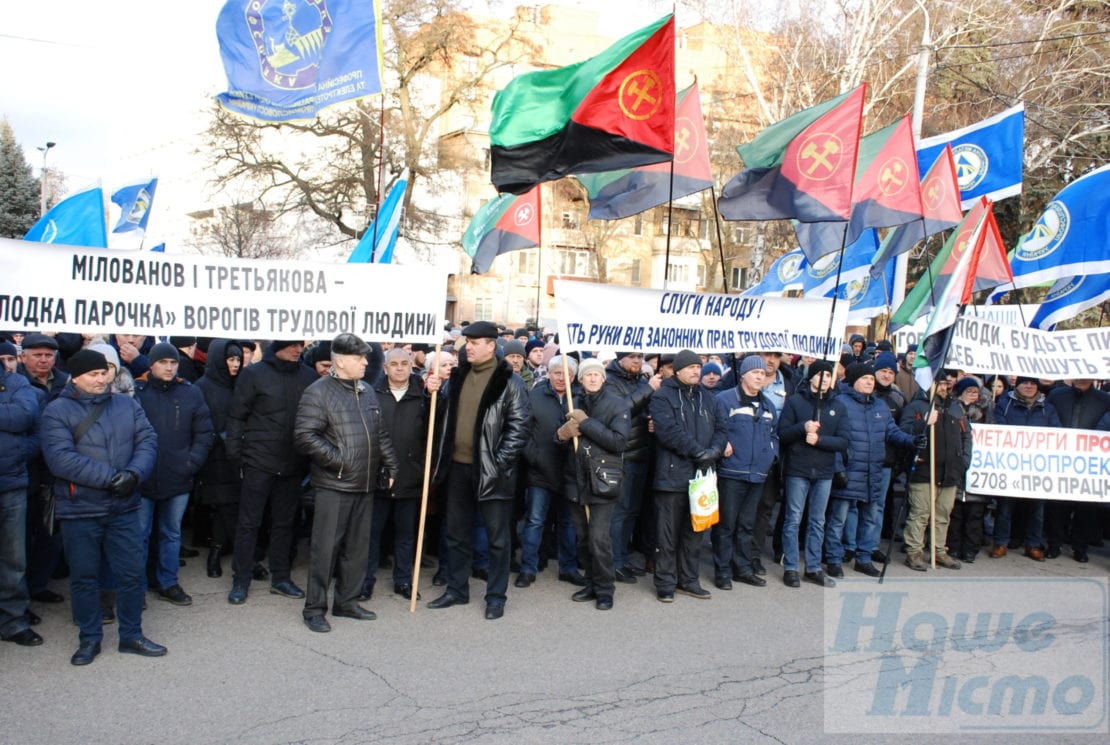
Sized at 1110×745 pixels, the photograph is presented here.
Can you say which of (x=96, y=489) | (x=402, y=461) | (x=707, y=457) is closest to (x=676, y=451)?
(x=707, y=457)

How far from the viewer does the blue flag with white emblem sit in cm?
740

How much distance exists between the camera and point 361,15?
24.6 feet

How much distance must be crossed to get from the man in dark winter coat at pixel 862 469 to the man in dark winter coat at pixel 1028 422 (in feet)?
6.06

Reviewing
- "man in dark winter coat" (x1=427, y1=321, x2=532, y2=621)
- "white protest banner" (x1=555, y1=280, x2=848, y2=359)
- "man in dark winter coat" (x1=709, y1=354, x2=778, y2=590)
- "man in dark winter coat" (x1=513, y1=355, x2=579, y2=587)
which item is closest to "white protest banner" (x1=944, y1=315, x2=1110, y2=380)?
"white protest banner" (x1=555, y1=280, x2=848, y2=359)

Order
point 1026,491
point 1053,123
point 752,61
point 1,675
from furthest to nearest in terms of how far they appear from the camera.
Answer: point 752,61 < point 1053,123 < point 1026,491 < point 1,675

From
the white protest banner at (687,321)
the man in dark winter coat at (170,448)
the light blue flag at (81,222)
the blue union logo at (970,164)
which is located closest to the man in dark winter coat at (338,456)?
the man in dark winter coat at (170,448)

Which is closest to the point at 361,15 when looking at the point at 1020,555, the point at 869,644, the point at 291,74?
the point at 291,74

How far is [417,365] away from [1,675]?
5852mm

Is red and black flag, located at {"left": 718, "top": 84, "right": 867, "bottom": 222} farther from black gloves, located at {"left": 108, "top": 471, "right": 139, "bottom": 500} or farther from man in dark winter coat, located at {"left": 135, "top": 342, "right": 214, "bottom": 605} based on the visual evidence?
black gloves, located at {"left": 108, "top": 471, "right": 139, "bottom": 500}

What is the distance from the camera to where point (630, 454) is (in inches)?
321

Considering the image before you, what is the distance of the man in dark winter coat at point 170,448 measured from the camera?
6.72 m

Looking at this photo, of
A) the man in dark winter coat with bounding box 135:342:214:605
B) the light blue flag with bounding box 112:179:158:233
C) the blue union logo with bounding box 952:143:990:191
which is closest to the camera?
the man in dark winter coat with bounding box 135:342:214:605

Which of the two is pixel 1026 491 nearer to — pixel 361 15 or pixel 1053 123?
pixel 361 15

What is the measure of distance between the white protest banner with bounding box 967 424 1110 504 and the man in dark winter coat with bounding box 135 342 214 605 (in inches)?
288
